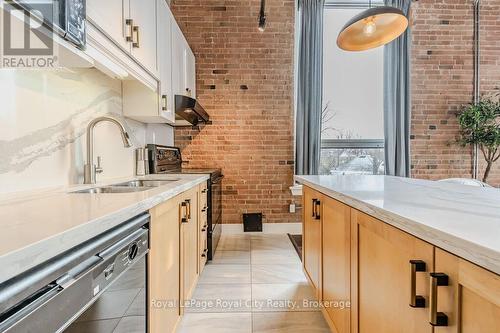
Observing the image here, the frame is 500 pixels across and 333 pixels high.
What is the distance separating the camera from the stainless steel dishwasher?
0.52 m

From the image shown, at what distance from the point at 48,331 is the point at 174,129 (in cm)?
373

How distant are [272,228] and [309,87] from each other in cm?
204

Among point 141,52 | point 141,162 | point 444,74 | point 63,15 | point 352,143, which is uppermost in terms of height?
point 444,74

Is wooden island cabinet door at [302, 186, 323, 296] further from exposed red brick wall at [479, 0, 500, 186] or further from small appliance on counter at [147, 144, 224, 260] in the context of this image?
exposed red brick wall at [479, 0, 500, 186]

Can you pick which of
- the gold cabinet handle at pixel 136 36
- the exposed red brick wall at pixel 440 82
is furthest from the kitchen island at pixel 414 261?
the exposed red brick wall at pixel 440 82

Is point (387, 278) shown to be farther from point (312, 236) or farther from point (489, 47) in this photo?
point (489, 47)

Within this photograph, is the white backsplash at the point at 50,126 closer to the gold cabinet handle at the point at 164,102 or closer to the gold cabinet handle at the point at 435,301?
the gold cabinet handle at the point at 164,102

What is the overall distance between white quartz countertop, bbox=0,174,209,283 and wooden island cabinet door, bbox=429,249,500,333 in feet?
2.67

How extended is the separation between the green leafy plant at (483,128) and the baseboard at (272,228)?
2.69 m

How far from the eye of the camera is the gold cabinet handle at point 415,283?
2.55ft

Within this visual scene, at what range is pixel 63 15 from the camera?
3.18 ft

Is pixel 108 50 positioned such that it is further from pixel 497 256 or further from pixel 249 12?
pixel 249 12

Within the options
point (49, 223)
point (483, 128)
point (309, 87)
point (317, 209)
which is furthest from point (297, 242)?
point (49, 223)

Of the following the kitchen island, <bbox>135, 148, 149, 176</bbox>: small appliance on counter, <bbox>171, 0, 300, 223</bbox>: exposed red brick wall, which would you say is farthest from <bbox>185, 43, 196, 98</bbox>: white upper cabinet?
the kitchen island
